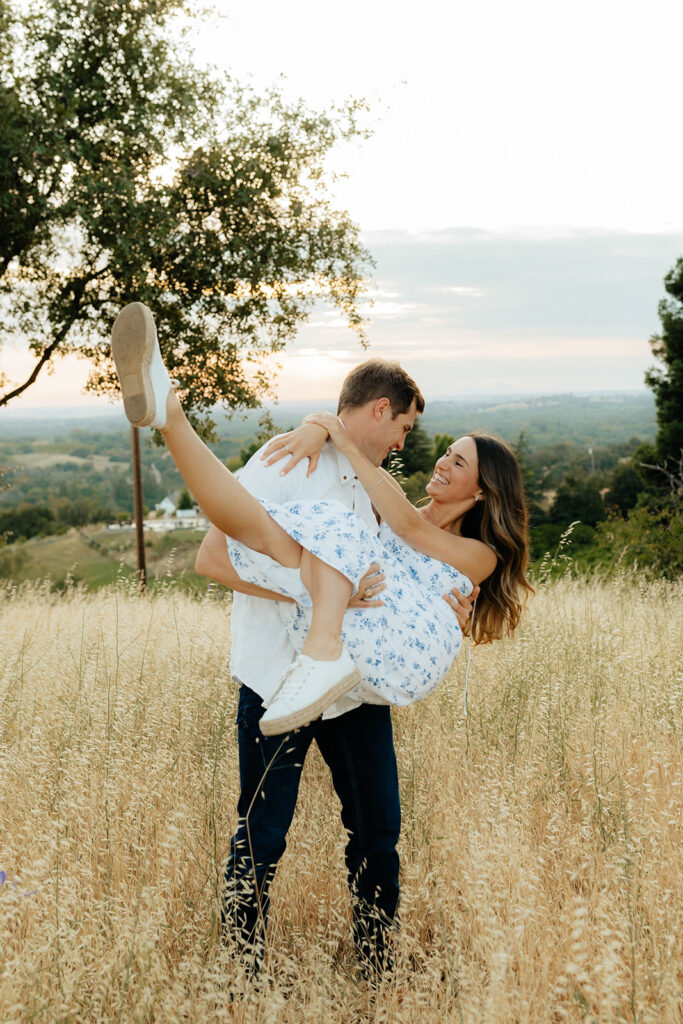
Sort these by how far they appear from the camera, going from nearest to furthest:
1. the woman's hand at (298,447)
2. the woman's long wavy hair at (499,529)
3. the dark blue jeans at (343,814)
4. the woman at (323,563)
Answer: the woman at (323,563) → the dark blue jeans at (343,814) → the woman's hand at (298,447) → the woman's long wavy hair at (499,529)

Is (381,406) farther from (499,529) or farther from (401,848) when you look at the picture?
(401,848)

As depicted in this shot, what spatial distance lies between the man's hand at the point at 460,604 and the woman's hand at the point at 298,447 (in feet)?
2.28

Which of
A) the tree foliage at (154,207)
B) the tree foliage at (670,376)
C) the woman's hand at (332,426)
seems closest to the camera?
the woman's hand at (332,426)

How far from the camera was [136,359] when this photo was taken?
7.59 ft

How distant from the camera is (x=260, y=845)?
237 cm

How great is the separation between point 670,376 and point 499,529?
2034 centimetres

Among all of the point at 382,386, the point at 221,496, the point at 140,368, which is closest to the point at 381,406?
the point at 382,386

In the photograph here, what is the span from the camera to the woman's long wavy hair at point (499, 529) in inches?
121

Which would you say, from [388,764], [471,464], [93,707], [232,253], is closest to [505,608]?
[471,464]

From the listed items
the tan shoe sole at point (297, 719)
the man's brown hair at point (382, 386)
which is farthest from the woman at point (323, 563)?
the man's brown hair at point (382, 386)

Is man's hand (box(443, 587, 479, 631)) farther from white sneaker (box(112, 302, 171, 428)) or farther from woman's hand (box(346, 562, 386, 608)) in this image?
white sneaker (box(112, 302, 171, 428))

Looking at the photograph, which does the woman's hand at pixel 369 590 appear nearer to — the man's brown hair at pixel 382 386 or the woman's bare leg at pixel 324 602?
the woman's bare leg at pixel 324 602

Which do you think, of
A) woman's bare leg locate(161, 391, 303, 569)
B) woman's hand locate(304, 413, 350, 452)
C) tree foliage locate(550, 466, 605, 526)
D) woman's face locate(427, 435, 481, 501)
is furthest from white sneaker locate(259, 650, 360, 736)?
tree foliage locate(550, 466, 605, 526)

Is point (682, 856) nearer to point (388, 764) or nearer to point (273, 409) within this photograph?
point (388, 764)
